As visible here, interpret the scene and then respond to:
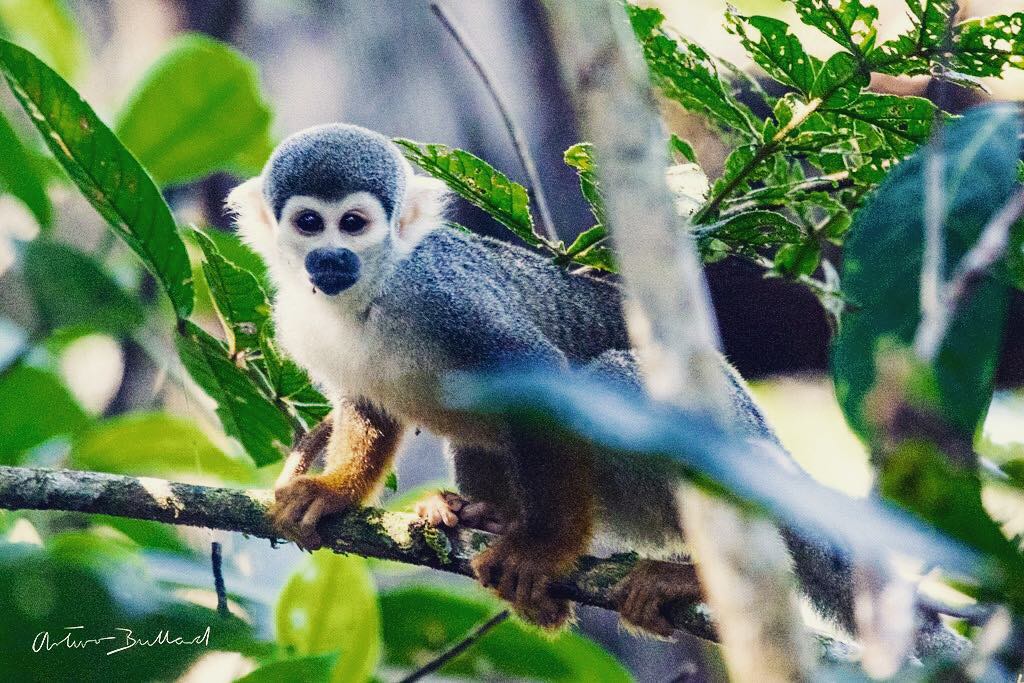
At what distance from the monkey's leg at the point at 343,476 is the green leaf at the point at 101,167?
548 millimetres

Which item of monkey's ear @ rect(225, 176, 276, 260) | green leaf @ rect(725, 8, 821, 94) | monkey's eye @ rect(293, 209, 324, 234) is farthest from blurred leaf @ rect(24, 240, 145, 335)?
green leaf @ rect(725, 8, 821, 94)

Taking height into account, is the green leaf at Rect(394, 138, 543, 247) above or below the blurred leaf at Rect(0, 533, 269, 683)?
above

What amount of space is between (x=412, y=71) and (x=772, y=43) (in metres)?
3.37

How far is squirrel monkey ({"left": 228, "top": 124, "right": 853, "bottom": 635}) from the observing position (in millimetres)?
2406

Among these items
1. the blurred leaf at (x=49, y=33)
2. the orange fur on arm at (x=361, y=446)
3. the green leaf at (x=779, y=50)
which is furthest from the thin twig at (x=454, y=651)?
the blurred leaf at (x=49, y=33)

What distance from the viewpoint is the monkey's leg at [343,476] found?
2.43 meters

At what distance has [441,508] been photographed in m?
2.48

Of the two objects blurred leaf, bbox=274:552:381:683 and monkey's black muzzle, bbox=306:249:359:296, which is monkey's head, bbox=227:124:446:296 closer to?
monkey's black muzzle, bbox=306:249:359:296

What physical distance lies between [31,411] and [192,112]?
3.39 feet

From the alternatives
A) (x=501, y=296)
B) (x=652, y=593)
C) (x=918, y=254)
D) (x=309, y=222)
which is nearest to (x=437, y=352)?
(x=501, y=296)

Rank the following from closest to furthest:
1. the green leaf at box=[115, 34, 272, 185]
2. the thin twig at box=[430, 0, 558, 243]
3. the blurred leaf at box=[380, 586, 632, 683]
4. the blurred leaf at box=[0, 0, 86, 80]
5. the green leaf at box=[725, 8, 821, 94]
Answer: the green leaf at box=[725, 8, 821, 94]
the thin twig at box=[430, 0, 558, 243]
the blurred leaf at box=[380, 586, 632, 683]
the green leaf at box=[115, 34, 272, 185]
the blurred leaf at box=[0, 0, 86, 80]

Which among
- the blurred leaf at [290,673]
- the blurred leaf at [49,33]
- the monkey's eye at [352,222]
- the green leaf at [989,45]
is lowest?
the blurred leaf at [290,673]

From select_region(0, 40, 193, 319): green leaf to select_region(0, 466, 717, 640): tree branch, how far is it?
19.0 inches

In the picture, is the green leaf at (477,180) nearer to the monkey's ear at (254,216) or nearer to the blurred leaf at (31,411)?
the monkey's ear at (254,216)
